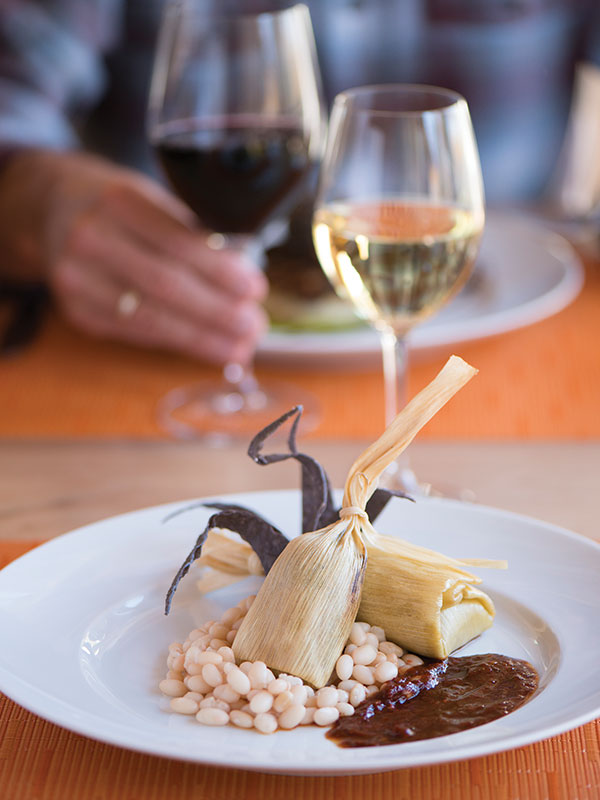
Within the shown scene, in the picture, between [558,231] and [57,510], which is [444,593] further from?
[558,231]

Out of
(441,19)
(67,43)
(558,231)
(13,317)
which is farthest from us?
(441,19)

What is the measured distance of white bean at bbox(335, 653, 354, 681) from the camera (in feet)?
1.82

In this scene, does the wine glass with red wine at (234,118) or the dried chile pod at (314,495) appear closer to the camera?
the dried chile pod at (314,495)

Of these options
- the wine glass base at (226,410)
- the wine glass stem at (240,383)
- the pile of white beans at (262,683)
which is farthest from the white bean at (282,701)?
the wine glass stem at (240,383)

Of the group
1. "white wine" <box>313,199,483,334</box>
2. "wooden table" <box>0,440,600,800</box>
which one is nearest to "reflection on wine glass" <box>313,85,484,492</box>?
"white wine" <box>313,199,483,334</box>

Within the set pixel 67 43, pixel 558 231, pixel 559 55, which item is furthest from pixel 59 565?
pixel 559 55

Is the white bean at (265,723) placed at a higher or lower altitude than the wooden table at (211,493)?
higher

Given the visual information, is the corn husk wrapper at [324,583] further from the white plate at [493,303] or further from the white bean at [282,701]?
the white plate at [493,303]

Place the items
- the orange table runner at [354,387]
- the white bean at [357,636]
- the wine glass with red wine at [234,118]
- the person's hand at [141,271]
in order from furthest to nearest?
the person's hand at [141,271]
the wine glass with red wine at [234,118]
the orange table runner at [354,387]
the white bean at [357,636]

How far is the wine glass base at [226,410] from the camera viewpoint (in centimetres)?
110

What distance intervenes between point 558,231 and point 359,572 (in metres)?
1.23

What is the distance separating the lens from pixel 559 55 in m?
2.50

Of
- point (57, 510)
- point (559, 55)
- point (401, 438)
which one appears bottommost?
point (559, 55)

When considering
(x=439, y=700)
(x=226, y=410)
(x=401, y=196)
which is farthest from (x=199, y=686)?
(x=226, y=410)
